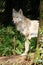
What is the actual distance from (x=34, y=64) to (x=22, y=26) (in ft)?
7.30

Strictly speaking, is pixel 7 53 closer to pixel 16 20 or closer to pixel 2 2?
pixel 16 20

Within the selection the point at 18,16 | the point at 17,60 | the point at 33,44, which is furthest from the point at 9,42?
the point at 17,60

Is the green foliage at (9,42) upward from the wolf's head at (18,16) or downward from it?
downward

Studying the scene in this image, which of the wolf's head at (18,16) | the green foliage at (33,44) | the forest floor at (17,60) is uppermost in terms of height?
the wolf's head at (18,16)

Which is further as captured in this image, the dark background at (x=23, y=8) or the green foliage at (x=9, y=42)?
the dark background at (x=23, y=8)

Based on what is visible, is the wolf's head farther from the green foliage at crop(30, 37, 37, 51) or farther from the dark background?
the dark background

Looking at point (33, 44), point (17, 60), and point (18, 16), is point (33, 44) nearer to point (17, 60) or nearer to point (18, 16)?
point (18, 16)

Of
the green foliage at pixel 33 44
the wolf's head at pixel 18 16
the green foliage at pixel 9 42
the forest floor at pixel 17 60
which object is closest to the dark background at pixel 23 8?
the green foliage at pixel 9 42

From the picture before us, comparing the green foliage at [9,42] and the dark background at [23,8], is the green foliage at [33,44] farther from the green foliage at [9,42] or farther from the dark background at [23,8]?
the dark background at [23,8]

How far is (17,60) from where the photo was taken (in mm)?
8227

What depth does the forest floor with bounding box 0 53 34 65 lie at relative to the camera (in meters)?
7.95

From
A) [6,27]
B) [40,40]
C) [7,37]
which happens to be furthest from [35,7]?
[40,40]

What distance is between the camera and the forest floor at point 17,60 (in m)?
7.95

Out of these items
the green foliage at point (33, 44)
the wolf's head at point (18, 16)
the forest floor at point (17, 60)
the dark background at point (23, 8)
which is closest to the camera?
the forest floor at point (17, 60)
